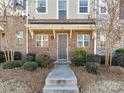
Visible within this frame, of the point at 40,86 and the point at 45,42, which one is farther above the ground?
the point at 45,42

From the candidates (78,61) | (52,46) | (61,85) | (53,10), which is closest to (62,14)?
(53,10)

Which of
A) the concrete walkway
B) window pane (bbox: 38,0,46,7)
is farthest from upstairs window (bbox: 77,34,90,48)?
the concrete walkway

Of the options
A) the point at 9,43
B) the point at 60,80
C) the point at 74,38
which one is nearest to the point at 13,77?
the point at 60,80

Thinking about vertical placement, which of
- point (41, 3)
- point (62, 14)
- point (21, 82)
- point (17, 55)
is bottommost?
point (21, 82)

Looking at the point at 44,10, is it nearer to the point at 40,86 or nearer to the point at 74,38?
the point at 74,38

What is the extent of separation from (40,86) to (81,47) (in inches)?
402

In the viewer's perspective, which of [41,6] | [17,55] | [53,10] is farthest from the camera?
[41,6]

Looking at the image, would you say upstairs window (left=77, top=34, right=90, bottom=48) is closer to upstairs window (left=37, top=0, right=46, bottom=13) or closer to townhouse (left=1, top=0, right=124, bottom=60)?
townhouse (left=1, top=0, right=124, bottom=60)

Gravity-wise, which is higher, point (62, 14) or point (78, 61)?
point (62, 14)

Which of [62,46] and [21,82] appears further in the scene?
[62,46]

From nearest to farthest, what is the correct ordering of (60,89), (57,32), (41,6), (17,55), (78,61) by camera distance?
(60,89), (78,61), (17,55), (57,32), (41,6)

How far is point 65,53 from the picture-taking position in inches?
757

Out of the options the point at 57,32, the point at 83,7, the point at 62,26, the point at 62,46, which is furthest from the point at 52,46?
the point at 83,7

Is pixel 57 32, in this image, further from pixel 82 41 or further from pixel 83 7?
pixel 83 7
